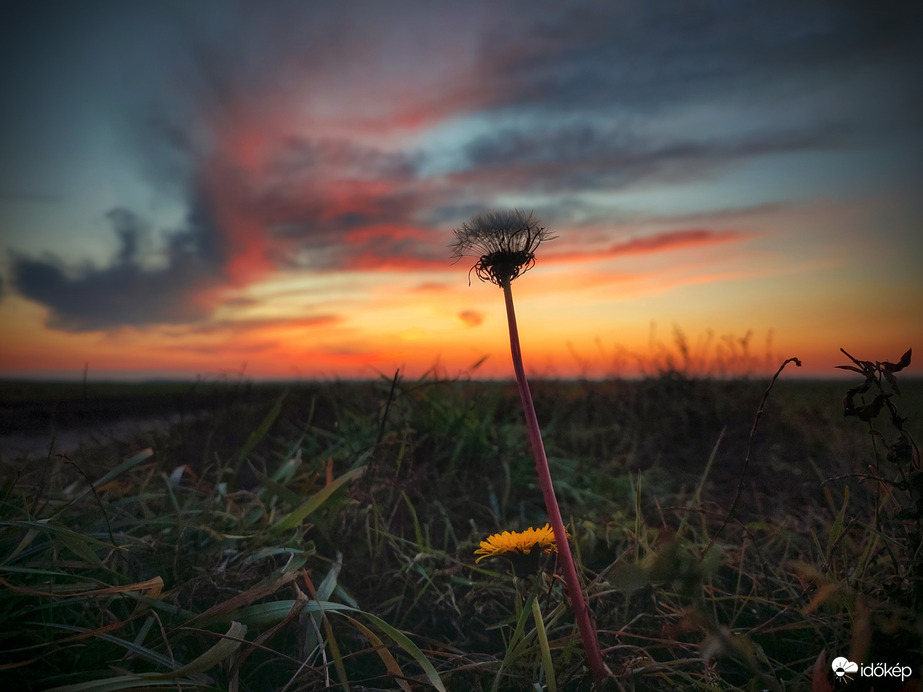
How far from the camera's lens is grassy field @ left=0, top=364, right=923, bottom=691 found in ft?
5.35

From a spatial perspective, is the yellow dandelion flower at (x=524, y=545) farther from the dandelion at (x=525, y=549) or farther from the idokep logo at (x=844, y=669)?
the idokep logo at (x=844, y=669)

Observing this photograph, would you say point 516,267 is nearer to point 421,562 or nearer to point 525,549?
point 525,549

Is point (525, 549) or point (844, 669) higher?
point (525, 549)

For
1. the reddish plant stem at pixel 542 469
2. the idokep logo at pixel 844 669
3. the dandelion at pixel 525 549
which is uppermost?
the reddish plant stem at pixel 542 469

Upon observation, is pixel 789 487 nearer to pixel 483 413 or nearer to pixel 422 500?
pixel 483 413

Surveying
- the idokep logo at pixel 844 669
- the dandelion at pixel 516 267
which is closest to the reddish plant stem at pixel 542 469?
the dandelion at pixel 516 267

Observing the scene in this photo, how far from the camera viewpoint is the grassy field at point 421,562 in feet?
5.35

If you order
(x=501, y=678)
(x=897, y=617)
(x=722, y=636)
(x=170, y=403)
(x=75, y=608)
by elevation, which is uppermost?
(x=170, y=403)

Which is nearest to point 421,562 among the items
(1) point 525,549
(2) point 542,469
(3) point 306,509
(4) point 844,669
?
(3) point 306,509

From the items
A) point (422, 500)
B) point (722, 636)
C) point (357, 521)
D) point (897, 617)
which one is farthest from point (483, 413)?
point (722, 636)

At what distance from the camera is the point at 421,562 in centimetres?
258

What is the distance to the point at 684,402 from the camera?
534cm

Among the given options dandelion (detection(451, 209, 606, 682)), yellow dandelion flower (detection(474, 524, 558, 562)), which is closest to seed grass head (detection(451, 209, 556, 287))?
dandelion (detection(451, 209, 606, 682))

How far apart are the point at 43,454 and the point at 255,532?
1738 mm
